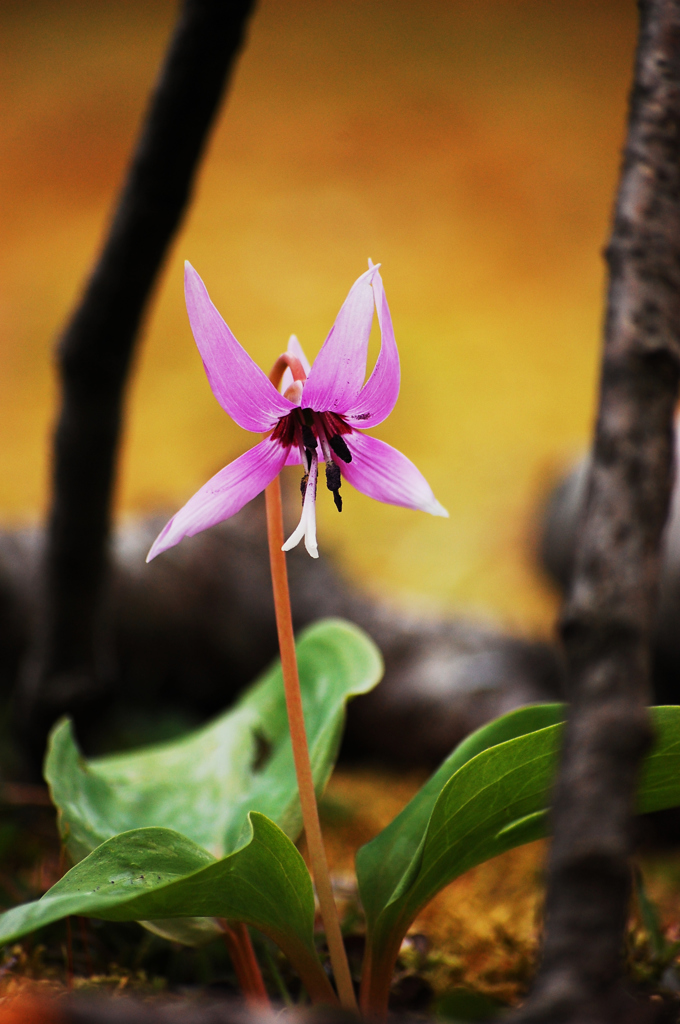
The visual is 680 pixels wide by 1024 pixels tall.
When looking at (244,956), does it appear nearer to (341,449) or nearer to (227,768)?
(227,768)

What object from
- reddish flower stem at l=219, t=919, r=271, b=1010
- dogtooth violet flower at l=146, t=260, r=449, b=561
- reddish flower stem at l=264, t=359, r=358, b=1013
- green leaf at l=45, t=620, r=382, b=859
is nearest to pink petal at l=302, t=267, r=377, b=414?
dogtooth violet flower at l=146, t=260, r=449, b=561

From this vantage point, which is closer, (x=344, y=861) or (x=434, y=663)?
(x=344, y=861)

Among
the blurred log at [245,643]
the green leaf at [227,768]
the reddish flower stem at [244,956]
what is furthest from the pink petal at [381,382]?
the blurred log at [245,643]

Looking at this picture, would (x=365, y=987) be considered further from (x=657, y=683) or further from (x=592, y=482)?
(x=657, y=683)

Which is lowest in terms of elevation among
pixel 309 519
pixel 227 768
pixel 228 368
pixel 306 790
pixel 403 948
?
pixel 403 948

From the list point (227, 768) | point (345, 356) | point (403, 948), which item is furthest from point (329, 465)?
point (403, 948)

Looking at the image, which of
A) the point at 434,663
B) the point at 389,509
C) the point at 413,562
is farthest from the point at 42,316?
the point at 434,663

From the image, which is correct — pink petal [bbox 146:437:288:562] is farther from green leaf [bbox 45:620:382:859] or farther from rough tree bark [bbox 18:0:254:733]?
rough tree bark [bbox 18:0:254:733]
